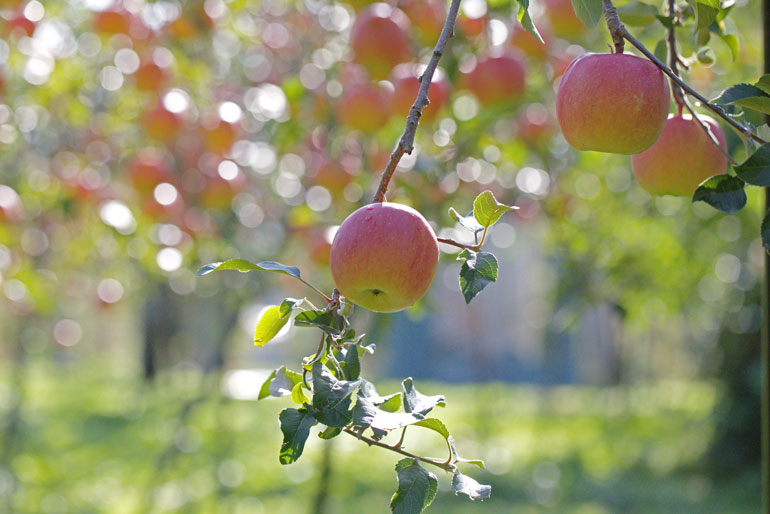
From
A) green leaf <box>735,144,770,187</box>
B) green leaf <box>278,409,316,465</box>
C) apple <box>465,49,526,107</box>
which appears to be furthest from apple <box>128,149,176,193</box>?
green leaf <box>735,144,770,187</box>

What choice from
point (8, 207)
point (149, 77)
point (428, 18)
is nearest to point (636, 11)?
point (428, 18)

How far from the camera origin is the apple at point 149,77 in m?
2.74

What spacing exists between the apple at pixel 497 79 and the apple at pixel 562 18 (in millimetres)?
128

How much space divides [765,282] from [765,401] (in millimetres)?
161

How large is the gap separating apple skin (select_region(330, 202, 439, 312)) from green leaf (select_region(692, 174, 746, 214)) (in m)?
0.27

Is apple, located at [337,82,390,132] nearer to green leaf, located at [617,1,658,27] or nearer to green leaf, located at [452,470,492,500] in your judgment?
green leaf, located at [617,1,658,27]

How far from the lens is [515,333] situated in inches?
701

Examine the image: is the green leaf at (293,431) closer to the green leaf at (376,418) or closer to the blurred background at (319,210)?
the green leaf at (376,418)

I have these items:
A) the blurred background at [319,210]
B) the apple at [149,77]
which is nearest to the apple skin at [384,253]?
the blurred background at [319,210]

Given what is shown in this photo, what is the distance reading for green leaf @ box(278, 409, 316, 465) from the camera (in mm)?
673

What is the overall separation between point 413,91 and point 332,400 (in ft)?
4.18

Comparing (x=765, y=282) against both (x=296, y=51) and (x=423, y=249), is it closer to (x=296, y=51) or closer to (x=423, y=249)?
(x=423, y=249)

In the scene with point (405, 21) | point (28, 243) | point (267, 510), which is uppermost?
point (405, 21)

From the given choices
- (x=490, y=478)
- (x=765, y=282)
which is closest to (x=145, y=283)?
(x=490, y=478)
